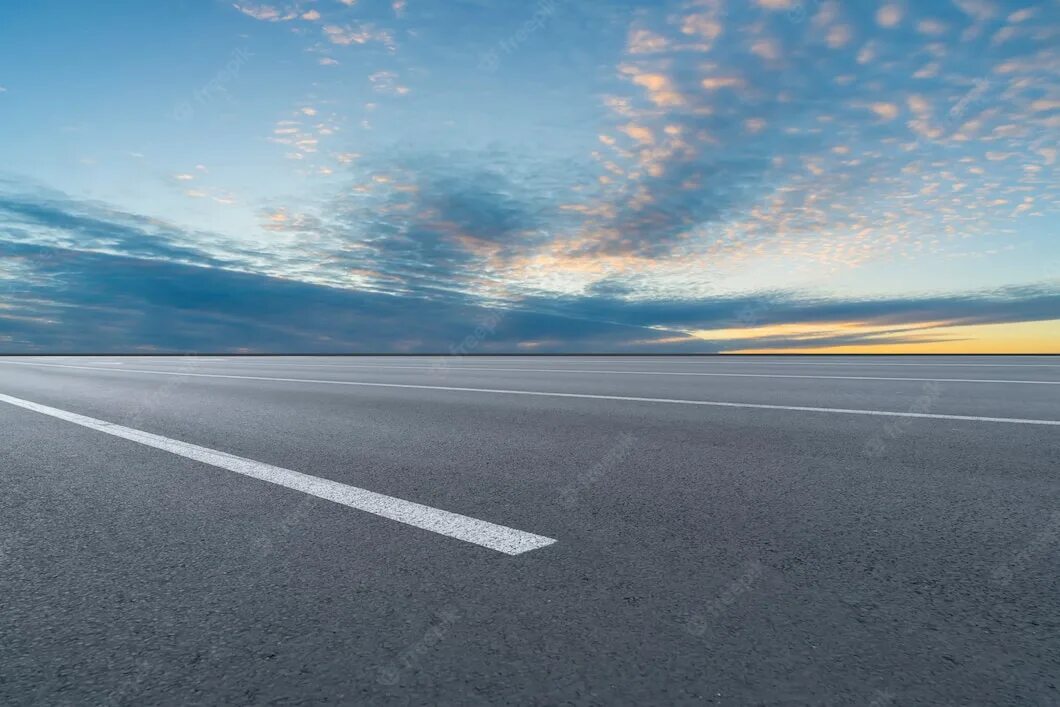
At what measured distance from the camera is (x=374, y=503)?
403 cm

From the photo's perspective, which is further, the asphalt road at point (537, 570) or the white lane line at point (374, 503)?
the white lane line at point (374, 503)

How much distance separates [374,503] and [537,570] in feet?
4.93

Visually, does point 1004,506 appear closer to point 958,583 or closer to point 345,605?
point 958,583

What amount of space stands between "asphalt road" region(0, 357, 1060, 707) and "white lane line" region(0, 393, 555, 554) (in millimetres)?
25

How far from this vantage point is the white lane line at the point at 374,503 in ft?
10.7

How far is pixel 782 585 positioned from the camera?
266cm

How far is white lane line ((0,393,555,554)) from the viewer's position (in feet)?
10.7

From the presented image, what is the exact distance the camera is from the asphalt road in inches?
78.9

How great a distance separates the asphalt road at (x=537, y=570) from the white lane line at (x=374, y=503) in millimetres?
25

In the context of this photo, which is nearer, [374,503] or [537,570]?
[537,570]

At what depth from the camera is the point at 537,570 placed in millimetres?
2830

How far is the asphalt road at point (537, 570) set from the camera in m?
2.00

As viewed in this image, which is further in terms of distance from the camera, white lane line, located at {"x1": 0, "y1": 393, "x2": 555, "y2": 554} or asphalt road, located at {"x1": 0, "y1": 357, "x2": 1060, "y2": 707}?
white lane line, located at {"x1": 0, "y1": 393, "x2": 555, "y2": 554}

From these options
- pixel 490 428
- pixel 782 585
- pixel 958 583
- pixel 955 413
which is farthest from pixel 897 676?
pixel 955 413
